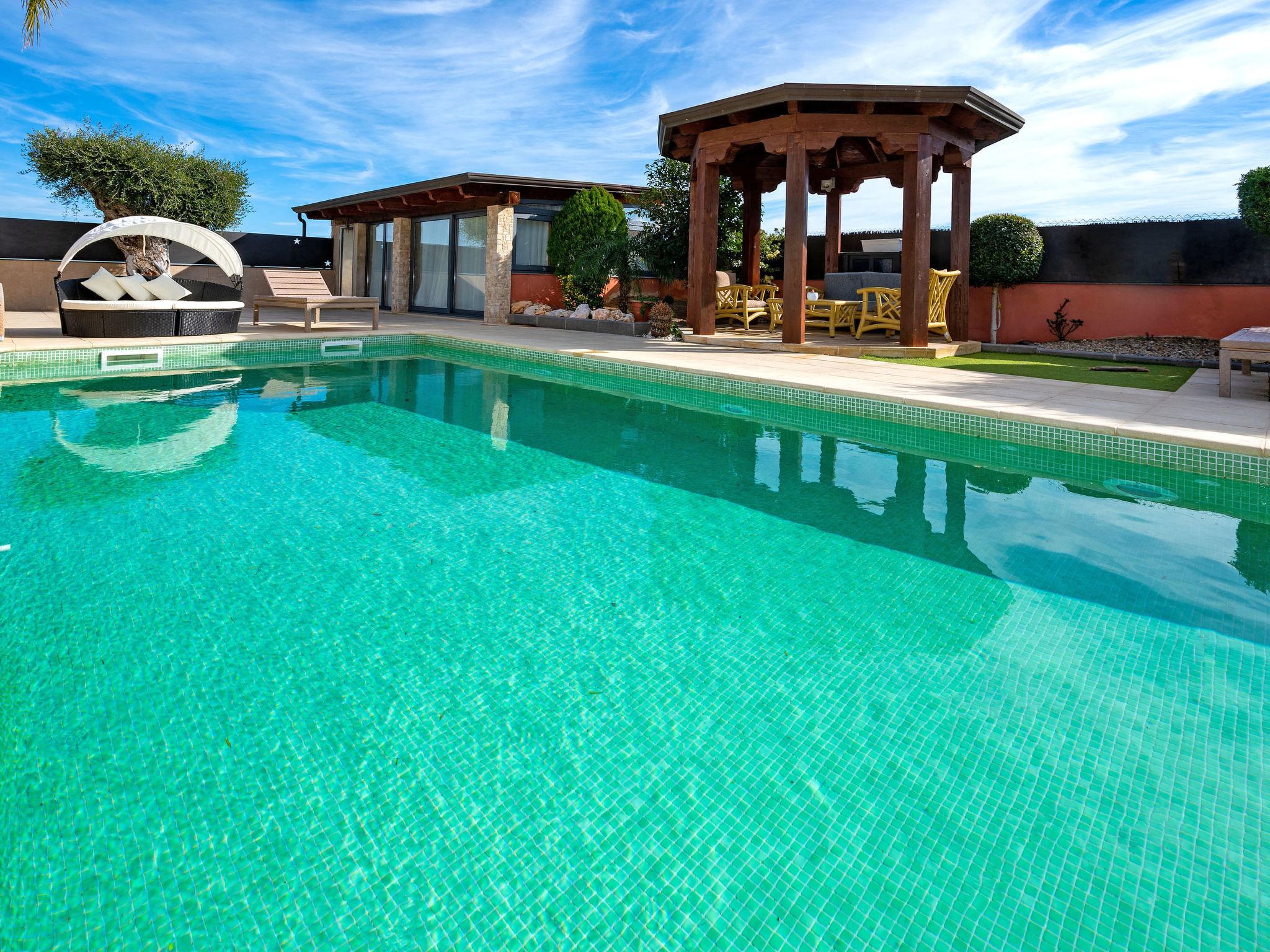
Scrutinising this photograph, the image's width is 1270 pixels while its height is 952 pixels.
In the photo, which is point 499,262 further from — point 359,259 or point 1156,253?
point 1156,253

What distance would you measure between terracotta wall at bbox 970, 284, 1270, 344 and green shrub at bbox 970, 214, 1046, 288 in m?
0.46

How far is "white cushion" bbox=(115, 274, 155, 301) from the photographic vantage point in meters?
10.9

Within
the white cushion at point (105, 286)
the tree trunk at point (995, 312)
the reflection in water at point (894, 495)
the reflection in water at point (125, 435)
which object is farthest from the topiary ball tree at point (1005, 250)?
the white cushion at point (105, 286)

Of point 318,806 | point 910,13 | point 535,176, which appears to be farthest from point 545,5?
point 318,806

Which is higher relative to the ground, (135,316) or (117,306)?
(117,306)

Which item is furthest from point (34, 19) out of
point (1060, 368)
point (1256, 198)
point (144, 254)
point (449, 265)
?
point (1256, 198)

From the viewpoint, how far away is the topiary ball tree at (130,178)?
16.1 metres

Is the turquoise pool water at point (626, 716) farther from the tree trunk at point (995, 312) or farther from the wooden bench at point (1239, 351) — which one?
the tree trunk at point (995, 312)

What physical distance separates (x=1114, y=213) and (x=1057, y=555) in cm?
1070

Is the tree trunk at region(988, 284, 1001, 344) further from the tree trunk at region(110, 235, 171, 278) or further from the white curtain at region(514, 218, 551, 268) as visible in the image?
the tree trunk at region(110, 235, 171, 278)

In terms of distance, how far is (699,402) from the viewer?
295 inches

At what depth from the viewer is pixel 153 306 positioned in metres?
10.4

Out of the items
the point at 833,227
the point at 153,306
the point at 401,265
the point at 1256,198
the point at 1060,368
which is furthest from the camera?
the point at 401,265

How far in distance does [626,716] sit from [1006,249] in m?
12.0
